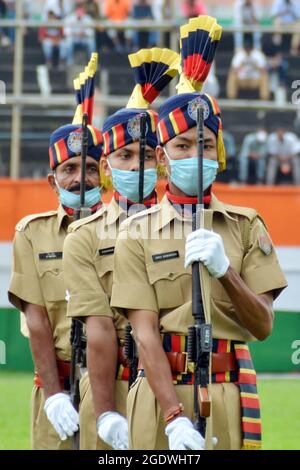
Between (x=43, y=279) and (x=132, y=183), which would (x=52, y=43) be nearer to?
(x=43, y=279)

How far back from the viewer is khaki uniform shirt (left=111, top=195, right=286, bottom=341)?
17.8 feet

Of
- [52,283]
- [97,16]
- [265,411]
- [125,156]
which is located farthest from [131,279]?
[97,16]

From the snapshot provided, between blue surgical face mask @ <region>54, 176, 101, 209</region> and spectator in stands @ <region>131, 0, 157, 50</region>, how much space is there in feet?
26.6

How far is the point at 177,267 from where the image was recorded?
5453 mm

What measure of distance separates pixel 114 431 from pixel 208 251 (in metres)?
1.39

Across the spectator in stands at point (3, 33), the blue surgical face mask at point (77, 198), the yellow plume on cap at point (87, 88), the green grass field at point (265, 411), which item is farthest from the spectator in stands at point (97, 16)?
the blue surgical face mask at point (77, 198)

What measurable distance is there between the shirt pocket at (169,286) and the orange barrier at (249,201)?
9768 mm

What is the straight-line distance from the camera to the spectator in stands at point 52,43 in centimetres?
1609

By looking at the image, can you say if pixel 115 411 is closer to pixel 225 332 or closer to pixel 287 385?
pixel 225 332

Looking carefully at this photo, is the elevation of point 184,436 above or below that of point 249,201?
below

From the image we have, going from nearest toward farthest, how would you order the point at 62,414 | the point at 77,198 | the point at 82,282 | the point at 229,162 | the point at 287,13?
the point at 82,282
the point at 62,414
the point at 77,198
the point at 229,162
the point at 287,13

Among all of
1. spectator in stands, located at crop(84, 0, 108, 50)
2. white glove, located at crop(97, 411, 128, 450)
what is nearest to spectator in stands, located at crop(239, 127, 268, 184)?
spectator in stands, located at crop(84, 0, 108, 50)

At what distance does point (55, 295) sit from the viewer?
7.24 m

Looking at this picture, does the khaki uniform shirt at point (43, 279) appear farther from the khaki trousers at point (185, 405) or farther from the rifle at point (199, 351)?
the rifle at point (199, 351)
